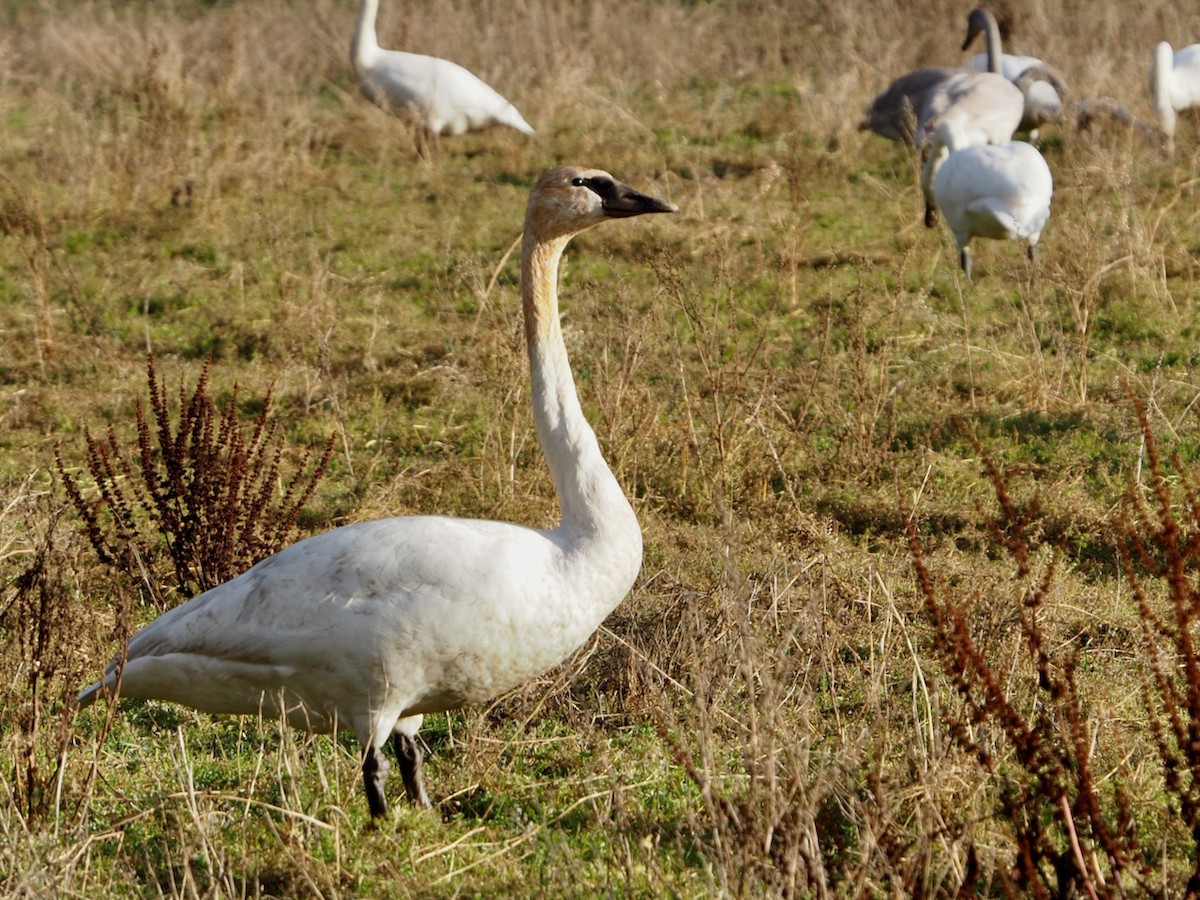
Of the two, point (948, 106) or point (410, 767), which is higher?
point (948, 106)

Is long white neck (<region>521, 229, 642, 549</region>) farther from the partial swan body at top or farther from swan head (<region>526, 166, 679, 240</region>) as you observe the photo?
the partial swan body at top

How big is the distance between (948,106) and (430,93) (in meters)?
3.82

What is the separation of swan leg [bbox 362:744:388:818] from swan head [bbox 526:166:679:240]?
152 centimetres

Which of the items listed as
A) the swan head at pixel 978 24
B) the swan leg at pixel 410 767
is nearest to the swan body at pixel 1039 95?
the swan head at pixel 978 24

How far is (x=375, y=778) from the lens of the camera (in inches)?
156

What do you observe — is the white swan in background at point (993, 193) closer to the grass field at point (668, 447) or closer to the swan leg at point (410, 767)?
the grass field at point (668, 447)

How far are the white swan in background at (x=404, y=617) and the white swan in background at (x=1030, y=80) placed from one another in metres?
8.56

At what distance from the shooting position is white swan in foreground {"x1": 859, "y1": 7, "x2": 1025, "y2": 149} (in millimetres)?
10602

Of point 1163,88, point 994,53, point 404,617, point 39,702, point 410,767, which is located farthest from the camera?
point 994,53

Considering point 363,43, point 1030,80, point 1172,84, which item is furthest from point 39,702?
point 1172,84

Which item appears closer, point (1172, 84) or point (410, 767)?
point (410, 767)

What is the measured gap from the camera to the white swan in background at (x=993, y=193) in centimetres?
868

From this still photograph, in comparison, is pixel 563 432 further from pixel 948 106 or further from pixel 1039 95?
pixel 1039 95

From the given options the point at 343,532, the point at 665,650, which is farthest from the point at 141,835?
the point at 665,650
